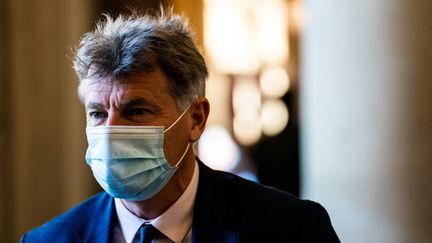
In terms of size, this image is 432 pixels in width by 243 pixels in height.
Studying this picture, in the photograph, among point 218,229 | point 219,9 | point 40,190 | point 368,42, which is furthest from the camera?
point 219,9

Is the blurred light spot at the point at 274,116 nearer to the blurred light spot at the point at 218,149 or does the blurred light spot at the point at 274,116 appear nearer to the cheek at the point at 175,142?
the blurred light spot at the point at 218,149

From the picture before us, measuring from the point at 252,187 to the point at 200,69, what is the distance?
52cm

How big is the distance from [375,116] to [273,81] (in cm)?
590

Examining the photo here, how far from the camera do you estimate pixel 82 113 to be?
4.61m

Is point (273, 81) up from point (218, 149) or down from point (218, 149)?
up

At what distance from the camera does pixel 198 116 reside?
2621 mm

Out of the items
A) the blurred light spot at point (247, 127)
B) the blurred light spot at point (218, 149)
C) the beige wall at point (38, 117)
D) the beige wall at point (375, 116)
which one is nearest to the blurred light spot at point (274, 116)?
the blurred light spot at point (247, 127)

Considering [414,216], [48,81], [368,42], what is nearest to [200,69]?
[368,42]

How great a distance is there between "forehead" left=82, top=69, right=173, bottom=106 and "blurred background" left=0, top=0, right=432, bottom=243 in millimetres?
732

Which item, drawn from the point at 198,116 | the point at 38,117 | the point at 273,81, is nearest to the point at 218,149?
the point at 273,81

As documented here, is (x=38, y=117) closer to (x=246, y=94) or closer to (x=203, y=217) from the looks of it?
(x=203, y=217)

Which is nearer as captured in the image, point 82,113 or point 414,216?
point 414,216

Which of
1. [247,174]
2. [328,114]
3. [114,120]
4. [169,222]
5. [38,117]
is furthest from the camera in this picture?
[247,174]

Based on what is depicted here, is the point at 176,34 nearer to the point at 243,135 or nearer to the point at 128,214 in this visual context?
the point at 128,214
